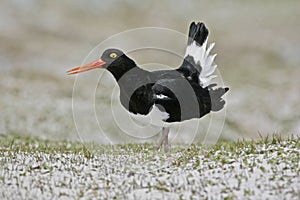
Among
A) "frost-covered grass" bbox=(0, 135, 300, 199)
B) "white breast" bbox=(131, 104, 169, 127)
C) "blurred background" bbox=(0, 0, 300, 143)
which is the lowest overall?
"frost-covered grass" bbox=(0, 135, 300, 199)

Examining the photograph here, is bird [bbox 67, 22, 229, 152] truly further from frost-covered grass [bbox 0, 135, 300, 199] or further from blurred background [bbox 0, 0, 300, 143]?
blurred background [bbox 0, 0, 300, 143]

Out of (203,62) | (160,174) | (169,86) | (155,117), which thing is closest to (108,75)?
(203,62)

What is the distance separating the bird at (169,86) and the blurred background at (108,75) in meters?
10.2

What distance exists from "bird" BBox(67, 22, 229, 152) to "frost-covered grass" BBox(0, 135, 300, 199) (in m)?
1.23

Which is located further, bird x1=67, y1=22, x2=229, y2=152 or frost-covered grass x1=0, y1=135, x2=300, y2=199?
bird x1=67, y1=22, x2=229, y2=152

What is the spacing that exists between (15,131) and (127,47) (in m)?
34.5

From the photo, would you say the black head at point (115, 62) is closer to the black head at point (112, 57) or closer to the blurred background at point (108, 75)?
the black head at point (112, 57)

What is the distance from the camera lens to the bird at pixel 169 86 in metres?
12.8

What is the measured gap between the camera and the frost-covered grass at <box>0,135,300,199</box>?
1029cm

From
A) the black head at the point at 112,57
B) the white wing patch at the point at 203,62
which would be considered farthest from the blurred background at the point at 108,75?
the black head at the point at 112,57

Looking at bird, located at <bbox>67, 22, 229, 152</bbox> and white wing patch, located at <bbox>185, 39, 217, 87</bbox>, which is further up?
white wing patch, located at <bbox>185, 39, 217, 87</bbox>

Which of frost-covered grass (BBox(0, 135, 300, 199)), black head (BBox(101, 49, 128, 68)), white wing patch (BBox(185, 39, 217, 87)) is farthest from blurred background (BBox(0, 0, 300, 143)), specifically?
black head (BBox(101, 49, 128, 68))

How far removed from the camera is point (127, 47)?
61719 millimetres

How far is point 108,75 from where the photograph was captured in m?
40.9
